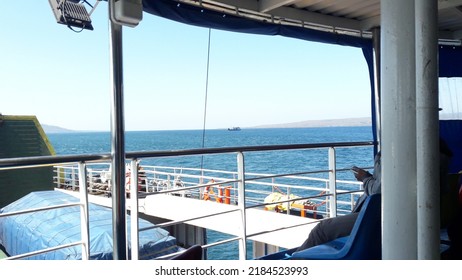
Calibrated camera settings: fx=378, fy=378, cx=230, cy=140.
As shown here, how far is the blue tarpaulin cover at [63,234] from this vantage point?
392 cm

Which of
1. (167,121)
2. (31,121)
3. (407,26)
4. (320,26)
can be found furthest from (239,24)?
(31,121)

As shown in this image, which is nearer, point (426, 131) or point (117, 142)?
point (426, 131)

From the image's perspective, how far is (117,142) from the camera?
4.95 ft

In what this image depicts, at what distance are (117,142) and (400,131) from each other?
41.5 inches

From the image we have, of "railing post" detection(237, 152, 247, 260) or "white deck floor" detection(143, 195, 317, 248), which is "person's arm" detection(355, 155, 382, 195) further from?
"white deck floor" detection(143, 195, 317, 248)

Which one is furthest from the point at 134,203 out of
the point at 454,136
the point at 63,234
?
the point at 63,234

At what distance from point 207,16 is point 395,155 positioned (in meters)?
1.71

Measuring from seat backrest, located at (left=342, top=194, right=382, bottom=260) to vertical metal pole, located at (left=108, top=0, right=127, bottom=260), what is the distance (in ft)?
2.87

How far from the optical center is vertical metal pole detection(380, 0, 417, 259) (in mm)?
885

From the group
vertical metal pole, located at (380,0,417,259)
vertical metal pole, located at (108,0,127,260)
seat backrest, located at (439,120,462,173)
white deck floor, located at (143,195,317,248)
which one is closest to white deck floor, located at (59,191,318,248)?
white deck floor, located at (143,195,317,248)

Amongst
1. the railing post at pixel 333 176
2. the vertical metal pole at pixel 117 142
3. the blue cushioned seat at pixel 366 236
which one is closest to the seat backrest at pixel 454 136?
the railing post at pixel 333 176

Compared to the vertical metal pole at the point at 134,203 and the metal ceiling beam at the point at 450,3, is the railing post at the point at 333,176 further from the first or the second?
the vertical metal pole at the point at 134,203

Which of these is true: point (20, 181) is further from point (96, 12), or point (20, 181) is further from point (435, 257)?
point (435, 257)

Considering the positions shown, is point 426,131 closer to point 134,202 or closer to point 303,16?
point 134,202
